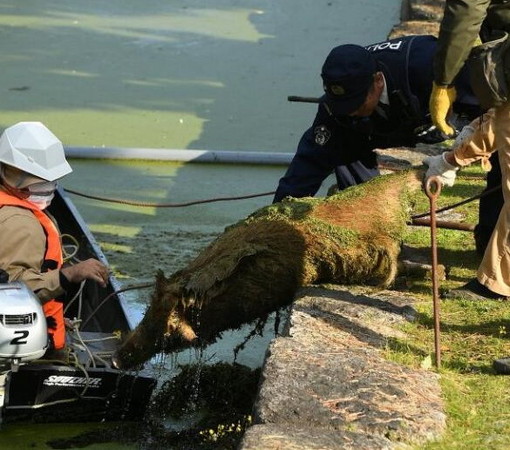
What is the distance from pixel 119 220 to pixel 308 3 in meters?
7.02

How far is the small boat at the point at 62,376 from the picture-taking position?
15.1 feet

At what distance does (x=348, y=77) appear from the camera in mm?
5824

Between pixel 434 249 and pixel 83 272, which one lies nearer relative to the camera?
pixel 434 249

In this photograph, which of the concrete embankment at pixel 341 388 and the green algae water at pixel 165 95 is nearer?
the concrete embankment at pixel 341 388

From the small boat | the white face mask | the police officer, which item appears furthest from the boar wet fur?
the police officer

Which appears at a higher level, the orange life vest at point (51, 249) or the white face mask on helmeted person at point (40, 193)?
the white face mask on helmeted person at point (40, 193)

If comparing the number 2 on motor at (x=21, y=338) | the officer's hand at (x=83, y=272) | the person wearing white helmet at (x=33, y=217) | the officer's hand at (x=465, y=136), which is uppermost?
the officer's hand at (x=465, y=136)

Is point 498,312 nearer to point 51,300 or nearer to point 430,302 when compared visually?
point 430,302

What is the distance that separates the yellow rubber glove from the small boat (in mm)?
1667

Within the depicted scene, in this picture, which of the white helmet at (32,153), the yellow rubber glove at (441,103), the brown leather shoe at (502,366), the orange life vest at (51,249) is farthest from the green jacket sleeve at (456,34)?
the orange life vest at (51,249)

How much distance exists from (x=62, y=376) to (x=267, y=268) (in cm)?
99

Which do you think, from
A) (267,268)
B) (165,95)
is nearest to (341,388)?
(267,268)

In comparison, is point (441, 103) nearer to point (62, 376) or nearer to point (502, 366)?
point (502, 366)

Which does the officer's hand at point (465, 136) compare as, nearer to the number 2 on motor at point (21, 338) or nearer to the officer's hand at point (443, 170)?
the officer's hand at point (443, 170)
